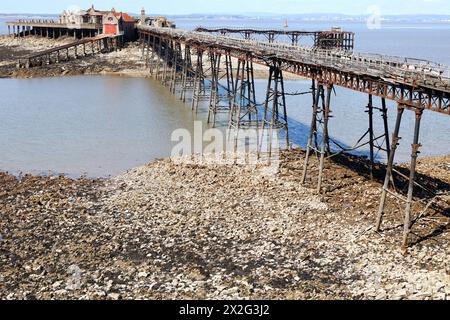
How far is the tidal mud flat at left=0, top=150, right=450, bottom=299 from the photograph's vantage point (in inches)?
624

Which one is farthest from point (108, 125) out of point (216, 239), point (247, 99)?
point (216, 239)

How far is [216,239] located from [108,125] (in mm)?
23745

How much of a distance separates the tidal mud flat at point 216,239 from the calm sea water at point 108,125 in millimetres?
5227

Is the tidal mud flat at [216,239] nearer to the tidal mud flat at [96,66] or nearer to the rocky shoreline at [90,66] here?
the tidal mud flat at [96,66]

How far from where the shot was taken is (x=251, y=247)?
1847 centimetres

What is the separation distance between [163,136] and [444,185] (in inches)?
772

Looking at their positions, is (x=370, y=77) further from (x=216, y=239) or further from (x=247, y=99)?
(x=247, y=99)

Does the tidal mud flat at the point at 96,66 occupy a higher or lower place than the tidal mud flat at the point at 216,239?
higher

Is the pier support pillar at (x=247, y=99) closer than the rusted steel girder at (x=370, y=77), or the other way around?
the rusted steel girder at (x=370, y=77)

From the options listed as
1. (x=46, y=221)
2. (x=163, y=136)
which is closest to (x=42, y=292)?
(x=46, y=221)

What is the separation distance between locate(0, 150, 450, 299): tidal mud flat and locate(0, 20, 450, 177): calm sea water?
17.1 feet

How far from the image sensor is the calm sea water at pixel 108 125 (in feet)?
103

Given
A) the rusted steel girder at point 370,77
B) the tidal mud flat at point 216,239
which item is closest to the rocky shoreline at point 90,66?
the rusted steel girder at point 370,77

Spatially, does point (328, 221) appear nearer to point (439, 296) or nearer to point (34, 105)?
point (439, 296)
